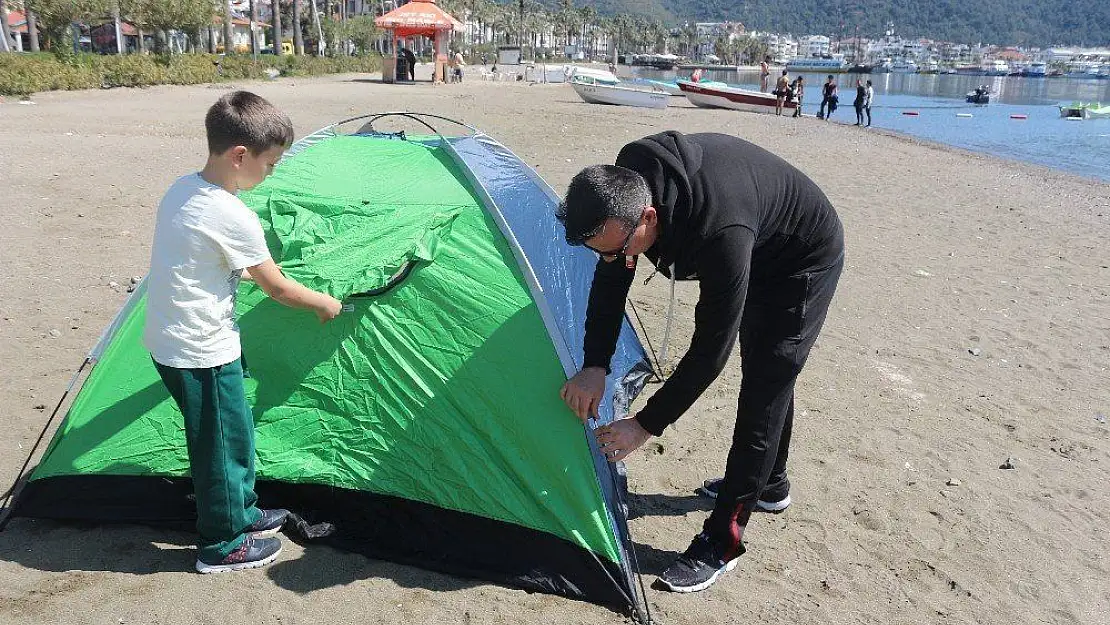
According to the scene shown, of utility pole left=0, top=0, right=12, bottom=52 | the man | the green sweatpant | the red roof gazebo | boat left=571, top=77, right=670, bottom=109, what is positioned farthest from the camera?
the red roof gazebo

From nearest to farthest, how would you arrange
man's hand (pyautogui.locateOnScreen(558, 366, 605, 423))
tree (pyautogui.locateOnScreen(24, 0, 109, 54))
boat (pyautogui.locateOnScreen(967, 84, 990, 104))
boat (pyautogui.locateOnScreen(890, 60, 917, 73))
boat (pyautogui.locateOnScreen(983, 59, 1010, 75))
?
man's hand (pyautogui.locateOnScreen(558, 366, 605, 423)), tree (pyautogui.locateOnScreen(24, 0, 109, 54)), boat (pyautogui.locateOnScreen(967, 84, 990, 104)), boat (pyautogui.locateOnScreen(983, 59, 1010, 75)), boat (pyautogui.locateOnScreen(890, 60, 917, 73))

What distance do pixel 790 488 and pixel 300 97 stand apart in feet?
83.1

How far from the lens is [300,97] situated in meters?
26.1

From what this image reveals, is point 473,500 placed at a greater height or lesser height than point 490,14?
lesser

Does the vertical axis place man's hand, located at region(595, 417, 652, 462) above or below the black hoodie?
below

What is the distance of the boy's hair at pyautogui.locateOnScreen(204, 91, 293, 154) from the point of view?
2646mm

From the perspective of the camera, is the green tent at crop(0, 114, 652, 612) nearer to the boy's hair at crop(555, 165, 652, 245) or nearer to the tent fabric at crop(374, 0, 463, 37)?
the boy's hair at crop(555, 165, 652, 245)

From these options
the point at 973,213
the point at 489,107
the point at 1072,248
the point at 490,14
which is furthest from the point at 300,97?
the point at 490,14

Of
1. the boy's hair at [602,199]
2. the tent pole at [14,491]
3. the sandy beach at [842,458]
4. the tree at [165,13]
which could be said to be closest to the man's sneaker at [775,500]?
the sandy beach at [842,458]

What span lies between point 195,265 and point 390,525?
4.50 feet

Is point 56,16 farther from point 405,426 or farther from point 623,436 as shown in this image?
point 623,436

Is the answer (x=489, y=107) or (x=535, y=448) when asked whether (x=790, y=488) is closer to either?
(x=535, y=448)

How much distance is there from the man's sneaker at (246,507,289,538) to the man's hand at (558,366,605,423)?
4.51 feet

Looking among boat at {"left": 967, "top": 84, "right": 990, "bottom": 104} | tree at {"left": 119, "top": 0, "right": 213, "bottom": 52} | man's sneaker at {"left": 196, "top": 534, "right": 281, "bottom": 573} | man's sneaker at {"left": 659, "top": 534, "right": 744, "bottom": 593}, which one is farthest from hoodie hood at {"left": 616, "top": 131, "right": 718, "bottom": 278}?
boat at {"left": 967, "top": 84, "right": 990, "bottom": 104}
